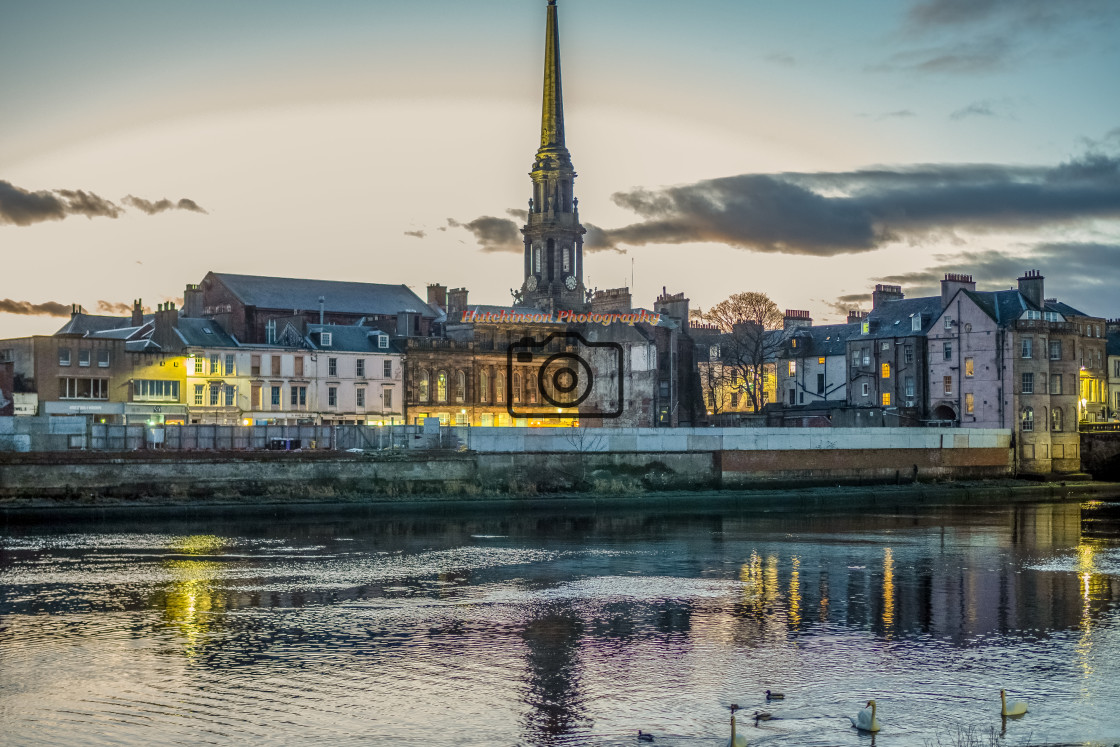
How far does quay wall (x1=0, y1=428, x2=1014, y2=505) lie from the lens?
53.2 metres

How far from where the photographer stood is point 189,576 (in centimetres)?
3509

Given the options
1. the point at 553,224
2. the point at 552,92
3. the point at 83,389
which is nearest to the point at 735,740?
the point at 83,389

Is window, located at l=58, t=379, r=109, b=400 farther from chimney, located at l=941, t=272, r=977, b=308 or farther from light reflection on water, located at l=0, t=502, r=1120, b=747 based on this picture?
chimney, located at l=941, t=272, r=977, b=308

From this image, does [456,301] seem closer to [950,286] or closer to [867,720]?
[950,286]

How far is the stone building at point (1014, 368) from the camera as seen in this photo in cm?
7619

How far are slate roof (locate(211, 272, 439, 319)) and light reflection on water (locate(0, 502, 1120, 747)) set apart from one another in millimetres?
37745

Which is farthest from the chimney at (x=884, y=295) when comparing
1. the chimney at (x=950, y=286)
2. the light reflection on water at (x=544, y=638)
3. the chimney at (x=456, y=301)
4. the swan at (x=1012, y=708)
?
the swan at (x=1012, y=708)

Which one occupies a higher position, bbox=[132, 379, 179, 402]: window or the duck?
bbox=[132, 379, 179, 402]: window

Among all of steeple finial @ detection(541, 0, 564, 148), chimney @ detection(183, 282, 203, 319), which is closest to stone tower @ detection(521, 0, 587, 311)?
steeple finial @ detection(541, 0, 564, 148)

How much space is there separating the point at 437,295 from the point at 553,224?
1825 centimetres

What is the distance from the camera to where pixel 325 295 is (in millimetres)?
86625

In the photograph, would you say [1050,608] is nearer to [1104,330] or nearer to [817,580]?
[817,580]

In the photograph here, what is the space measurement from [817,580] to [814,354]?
60001 mm

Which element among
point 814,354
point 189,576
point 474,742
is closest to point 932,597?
point 474,742
